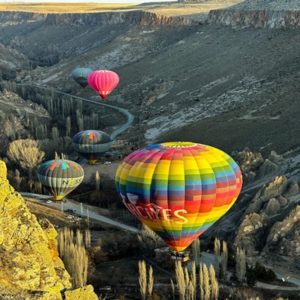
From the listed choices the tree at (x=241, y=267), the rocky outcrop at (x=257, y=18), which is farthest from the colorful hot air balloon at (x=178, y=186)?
the rocky outcrop at (x=257, y=18)

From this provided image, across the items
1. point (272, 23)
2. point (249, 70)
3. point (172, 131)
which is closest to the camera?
point (172, 131)

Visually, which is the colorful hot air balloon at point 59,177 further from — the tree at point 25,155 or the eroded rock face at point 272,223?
the eroded rock face at point 272,223

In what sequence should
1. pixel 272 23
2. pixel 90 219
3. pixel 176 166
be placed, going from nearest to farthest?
1. pixel 176 166
2. pixel 90 219
3. pixel 272 23

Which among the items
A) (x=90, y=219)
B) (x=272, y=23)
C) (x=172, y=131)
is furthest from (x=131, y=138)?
(x=272, y=23)

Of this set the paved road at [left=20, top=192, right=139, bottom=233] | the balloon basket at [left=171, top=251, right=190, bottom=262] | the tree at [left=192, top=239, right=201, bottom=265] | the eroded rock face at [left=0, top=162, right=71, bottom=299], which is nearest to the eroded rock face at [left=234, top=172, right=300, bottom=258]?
the tree at [left=192, top=239, right=201, bottom=265]

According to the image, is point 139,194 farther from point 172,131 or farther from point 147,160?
point 172,131

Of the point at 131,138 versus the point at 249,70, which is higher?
the point at 249,70

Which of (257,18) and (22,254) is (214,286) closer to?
(22,254)
